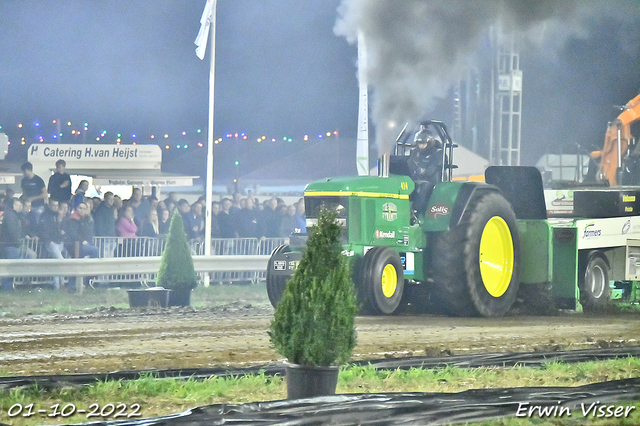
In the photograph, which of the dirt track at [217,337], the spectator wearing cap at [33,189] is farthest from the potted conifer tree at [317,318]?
the spectator wearing cap at [33,189]

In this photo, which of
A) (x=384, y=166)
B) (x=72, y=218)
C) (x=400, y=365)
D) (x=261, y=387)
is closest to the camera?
(x=261, y=387)

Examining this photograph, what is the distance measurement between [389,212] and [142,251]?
5707mm

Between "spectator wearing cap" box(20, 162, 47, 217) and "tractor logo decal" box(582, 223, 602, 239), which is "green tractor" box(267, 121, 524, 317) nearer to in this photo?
"tractor logo decal" box(582, 223, 602, 239)

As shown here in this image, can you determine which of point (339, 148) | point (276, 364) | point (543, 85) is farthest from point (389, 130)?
point (543, 85)

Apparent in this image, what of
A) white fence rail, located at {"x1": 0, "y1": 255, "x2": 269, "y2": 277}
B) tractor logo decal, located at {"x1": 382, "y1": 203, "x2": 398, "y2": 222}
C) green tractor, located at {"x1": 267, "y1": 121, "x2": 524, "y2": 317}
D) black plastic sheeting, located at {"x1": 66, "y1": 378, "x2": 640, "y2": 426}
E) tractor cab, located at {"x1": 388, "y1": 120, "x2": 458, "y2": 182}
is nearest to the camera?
black plastic sheeting, located at {"x1": 66, "y1": 378, "x2": 640, "y2": 426}

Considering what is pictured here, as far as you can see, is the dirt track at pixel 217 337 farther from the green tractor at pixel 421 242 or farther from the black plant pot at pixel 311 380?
the black plant pot at pixel 311 380

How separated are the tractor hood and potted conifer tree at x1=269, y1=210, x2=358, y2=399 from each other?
17.5 ft

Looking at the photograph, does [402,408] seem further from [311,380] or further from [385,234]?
[385,234]

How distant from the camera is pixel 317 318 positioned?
518 cm

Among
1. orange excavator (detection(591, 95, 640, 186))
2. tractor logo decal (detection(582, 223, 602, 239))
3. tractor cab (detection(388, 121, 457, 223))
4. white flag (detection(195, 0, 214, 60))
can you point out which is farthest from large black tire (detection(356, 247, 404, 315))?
orange excavator (detection(591, 95, 640, 186))

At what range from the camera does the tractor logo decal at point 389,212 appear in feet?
35.2

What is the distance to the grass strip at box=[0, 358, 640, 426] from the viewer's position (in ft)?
17.1

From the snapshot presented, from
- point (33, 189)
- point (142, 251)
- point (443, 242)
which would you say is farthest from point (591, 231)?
point (33, 189)

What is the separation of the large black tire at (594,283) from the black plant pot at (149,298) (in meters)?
5.51
